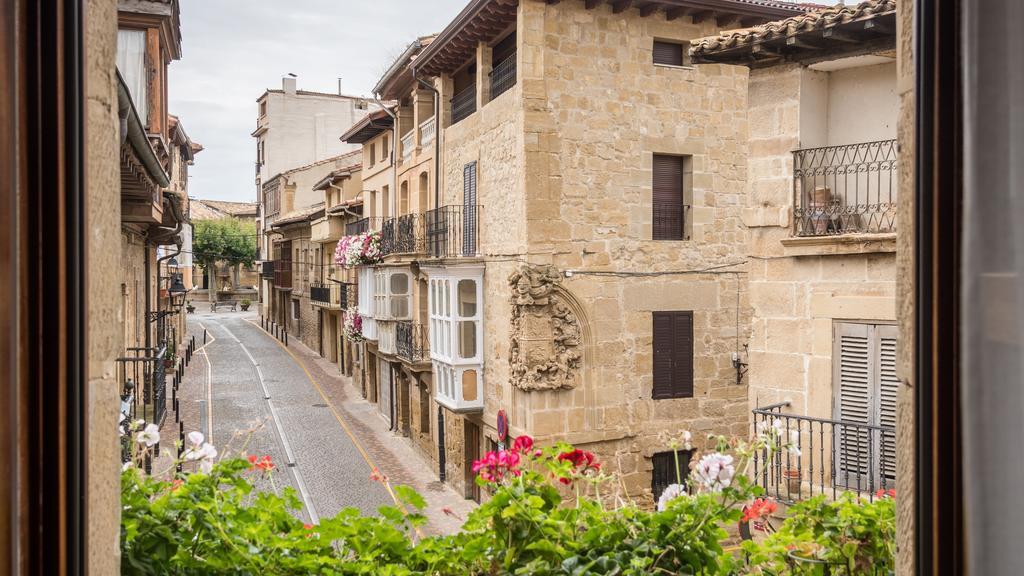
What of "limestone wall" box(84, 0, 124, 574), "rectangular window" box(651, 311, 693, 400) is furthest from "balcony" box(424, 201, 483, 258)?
"limestone wall" box(84, 0, 124, 574)

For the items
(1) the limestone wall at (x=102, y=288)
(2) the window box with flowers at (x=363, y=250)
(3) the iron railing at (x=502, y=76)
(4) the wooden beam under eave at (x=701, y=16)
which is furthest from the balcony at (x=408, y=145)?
(1) the limestone wall at (x=102, y=288)

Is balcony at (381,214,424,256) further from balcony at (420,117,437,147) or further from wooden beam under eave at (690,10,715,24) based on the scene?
wooden beam under eave at (690,10,715,24)

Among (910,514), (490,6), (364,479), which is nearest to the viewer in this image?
(910,514)

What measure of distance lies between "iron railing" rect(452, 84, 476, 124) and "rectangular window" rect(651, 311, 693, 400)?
497cm

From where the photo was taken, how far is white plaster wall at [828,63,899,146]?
6.59 metres

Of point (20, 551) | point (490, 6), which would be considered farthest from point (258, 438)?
point (20, 551)

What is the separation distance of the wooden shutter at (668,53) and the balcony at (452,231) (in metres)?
3.68

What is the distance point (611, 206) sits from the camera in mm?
12000

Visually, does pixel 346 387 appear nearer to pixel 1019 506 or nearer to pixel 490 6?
pixel 490 6

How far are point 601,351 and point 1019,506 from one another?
421 inches

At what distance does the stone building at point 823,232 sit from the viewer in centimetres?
644

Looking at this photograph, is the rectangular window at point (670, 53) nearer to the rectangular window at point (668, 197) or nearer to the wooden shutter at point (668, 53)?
the wooden shutter at point (668, 53)

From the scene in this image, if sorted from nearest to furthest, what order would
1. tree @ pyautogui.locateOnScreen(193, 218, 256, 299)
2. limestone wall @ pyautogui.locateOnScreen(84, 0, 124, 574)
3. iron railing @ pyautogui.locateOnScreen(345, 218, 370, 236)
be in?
limestone wall @ pyautogui.locateOnScreen(84, 0, 124, 574) < iron railing @ pyautogui.locateOnScreen(345, 218, 370, 236) < tree @ pyautogui.locateOnScreen(193, 218, 256, 299)

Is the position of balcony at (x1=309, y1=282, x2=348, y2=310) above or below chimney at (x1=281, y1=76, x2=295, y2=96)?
below
